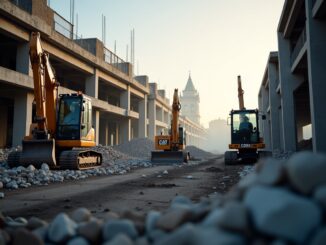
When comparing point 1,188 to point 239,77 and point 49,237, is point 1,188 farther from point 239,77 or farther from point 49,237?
point 239,77

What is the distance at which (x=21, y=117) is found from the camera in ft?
66.2

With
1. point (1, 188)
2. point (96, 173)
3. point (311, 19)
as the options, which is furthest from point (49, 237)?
point (311, 19)

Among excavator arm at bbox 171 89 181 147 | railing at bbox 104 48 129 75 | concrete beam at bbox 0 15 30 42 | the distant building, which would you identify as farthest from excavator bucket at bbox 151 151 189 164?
the distant building

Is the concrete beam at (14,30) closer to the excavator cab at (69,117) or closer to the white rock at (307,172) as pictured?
the excavator cab at (69,117)

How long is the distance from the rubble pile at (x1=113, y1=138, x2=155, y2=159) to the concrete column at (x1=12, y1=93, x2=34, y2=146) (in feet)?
45.8

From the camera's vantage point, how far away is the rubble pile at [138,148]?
32844 mm

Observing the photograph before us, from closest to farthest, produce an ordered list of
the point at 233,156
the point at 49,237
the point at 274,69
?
1. the point at 49,237
2. the point at 233,156
3. the point at 274,69

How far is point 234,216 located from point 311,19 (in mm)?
15371

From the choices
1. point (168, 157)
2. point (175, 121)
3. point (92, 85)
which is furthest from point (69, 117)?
point (92, 85)

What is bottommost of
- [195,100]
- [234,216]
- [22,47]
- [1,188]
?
[1,188]

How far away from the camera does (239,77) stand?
22422 mm

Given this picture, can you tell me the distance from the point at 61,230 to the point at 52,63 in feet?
83.2

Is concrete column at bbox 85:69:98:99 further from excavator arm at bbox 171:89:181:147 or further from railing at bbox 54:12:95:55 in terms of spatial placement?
excavator arm at bbox 171:89:181:147

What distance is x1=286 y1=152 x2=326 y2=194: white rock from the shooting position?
7.27 feet
